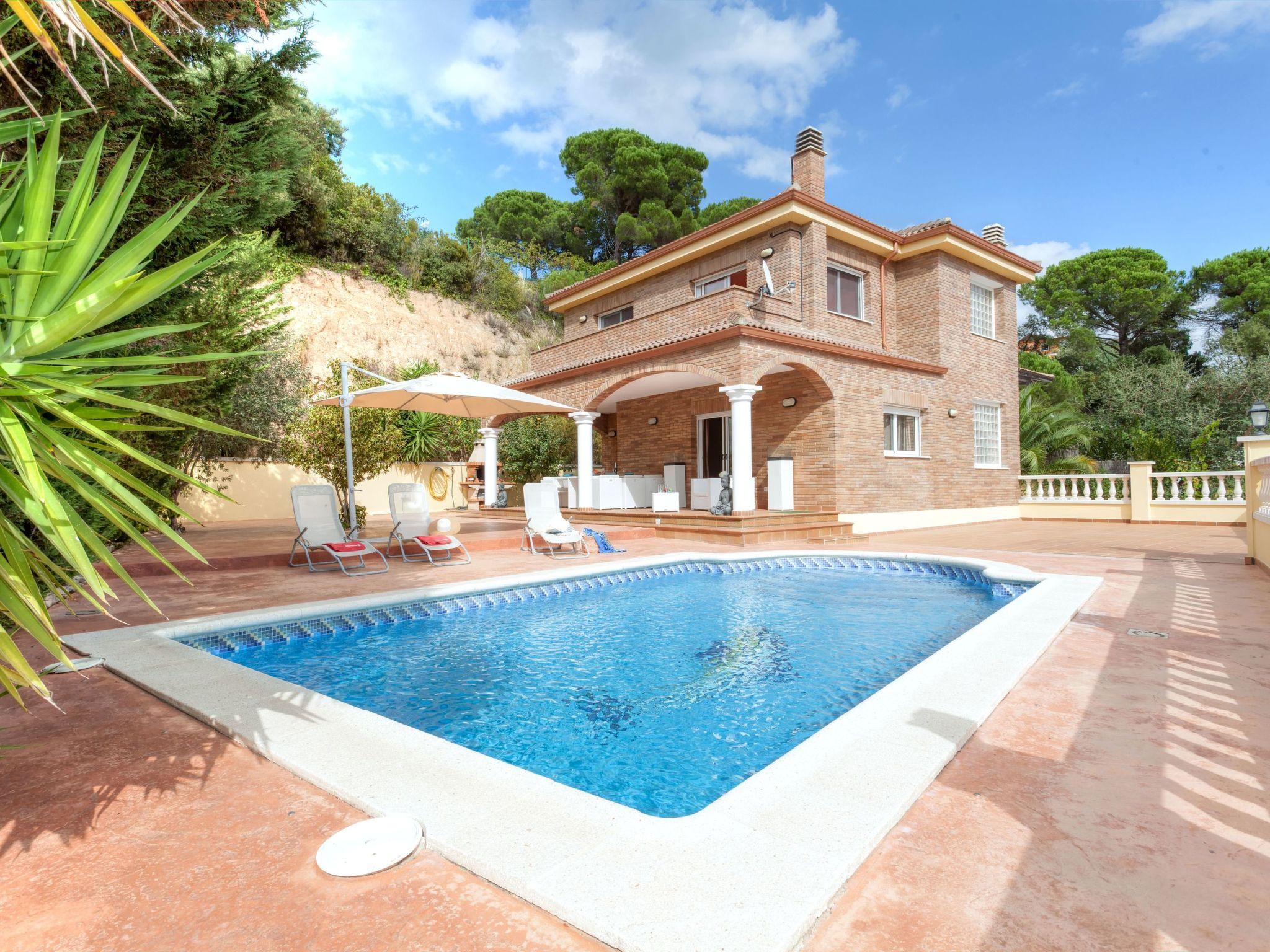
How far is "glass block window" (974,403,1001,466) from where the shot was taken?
59.7 ft

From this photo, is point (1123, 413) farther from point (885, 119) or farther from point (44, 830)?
point (44, 830)

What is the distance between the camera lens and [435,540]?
10398 millimetres

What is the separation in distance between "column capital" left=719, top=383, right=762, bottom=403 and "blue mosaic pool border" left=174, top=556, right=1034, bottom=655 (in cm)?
357

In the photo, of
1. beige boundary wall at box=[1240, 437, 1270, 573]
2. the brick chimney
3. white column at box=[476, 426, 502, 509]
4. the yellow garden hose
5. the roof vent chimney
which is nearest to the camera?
beige boundary wall at box=[1240, 437, 1270, 573]

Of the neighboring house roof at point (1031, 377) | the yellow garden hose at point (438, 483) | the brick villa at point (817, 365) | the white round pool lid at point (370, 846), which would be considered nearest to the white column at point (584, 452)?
the brick villa at point (817, 365)

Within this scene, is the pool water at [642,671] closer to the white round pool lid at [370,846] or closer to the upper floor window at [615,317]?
the white round pool lid at [370,846]

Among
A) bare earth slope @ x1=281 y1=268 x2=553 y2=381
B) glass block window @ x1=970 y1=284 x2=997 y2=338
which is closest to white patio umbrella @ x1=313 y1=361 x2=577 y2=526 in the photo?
glass block window @ x1=970 y1=284 x2=997 y2=338

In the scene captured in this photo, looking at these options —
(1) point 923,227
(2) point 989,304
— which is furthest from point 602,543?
(2) point 989,304

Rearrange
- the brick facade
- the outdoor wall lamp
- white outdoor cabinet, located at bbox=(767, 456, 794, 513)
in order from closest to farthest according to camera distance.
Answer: the outdoor wall lamp, the brick facade, white outdoor cabinet, located at bbox=(767, 456, 794, 513)

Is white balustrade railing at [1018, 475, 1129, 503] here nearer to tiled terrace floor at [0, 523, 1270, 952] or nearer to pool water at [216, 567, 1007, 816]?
pool water at [216, 567, 1007, 816]

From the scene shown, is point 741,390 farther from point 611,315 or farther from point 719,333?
point 611,315

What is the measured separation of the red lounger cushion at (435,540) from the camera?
405 inches

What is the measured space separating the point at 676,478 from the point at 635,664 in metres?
11.5

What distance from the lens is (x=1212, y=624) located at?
5676 mm
